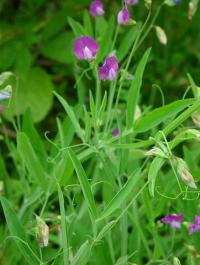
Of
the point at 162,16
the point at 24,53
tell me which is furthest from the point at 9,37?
the point at 162,16

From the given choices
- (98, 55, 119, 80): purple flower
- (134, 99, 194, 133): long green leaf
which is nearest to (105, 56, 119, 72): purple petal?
(98, 55, 119, 80): purple flower

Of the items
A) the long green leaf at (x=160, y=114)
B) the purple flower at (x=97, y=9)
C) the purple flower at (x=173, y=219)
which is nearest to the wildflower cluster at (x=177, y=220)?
the purple flower at (x=173, y=219)

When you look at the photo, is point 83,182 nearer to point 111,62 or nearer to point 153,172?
point 153,172

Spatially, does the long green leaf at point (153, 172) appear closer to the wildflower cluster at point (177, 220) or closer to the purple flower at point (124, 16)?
the wildflower cluster at point (177, 220)

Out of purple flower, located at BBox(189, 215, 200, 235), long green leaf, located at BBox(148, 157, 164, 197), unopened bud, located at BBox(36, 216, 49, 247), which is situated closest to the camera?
long green leaf, located at BBox(148, 157, 164, 197)

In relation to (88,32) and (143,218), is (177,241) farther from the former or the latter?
(88,32)

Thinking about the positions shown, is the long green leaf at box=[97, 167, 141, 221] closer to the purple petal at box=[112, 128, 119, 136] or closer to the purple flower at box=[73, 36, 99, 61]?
the purple flower at box=[73, 36, 99, 61]
